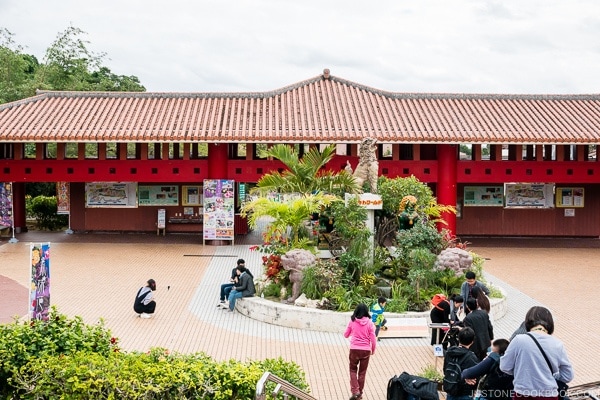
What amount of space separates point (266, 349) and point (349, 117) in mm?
14604

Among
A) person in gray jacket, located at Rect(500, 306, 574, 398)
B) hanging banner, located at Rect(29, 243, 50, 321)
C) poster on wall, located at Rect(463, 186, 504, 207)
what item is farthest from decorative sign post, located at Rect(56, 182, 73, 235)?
person in gray jacket, located at Rect(500, 306, 574, 398)

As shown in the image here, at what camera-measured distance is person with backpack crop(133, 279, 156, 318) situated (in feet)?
46.6

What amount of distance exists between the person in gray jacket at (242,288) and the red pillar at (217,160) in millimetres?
10360

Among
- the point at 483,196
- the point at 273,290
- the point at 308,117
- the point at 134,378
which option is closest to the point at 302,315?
the point at 273,290

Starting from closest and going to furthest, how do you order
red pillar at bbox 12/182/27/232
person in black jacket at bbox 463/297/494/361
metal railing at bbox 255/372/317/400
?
1. metal railing at bbox 255/372/317/400
2. person in black jacket at bbox 463/297/494/361
3. red pillar at bbox 12/182/27/232

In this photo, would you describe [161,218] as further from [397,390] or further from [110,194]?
[397,390]

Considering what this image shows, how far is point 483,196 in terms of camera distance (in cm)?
2744

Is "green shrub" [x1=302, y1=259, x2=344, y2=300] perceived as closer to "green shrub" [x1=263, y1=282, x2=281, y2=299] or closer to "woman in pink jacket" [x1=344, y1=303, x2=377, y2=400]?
"green shrub" [x1=263, y1=282, x2=281, y2=299]

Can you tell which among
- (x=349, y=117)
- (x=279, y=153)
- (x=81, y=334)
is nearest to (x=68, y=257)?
(x=279, y=153)

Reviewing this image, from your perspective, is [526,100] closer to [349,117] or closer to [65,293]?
[349,117]

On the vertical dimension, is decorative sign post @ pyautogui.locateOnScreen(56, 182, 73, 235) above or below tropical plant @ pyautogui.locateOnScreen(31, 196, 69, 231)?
above

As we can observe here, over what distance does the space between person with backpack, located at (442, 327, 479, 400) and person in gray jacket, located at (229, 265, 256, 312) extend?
7.57m

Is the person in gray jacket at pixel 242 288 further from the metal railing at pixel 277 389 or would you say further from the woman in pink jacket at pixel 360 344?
the metal railing at pixel 277 389

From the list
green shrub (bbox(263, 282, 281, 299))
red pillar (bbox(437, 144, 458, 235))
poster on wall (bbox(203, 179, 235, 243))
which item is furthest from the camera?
red pillar (bbox(437, 144, 458, 235))
